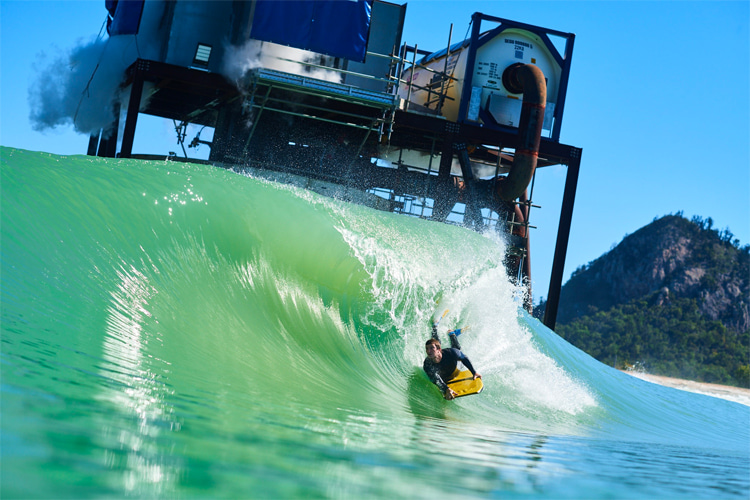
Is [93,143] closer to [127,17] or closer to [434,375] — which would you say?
[127,17]

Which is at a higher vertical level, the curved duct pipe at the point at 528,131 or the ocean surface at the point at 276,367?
the curved duct pipe at the point at 528,131

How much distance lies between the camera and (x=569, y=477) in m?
3.71

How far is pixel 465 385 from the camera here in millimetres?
7953

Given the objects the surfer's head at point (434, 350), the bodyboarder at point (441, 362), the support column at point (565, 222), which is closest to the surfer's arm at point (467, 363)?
the bodyboarder at point (441, 362)

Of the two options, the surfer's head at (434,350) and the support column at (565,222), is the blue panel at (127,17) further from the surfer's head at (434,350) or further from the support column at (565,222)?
the surfer's head at (434,350)

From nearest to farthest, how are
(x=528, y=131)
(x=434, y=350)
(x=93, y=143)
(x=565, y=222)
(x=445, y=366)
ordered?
(x=434, y=350) → (x=445, y=366) → (x=528, y=131) → (x=565, y=222) → (x=93, y=143)

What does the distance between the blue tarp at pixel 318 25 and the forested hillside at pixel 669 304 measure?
4108 cm

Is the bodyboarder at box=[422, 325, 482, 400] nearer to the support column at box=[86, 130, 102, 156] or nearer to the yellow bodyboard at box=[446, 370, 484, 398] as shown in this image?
the yellow bodyboard at box=[446, 370, 484, 398]

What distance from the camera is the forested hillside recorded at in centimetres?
5591

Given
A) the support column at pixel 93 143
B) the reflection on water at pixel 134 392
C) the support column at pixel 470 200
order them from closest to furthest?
the reflection on water at pixel 134 392
the support column at pixel 470 200
the support column at pixel 93 143

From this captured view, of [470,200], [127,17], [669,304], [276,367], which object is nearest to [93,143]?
[127,17]

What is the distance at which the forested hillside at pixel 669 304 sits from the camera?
5591cm

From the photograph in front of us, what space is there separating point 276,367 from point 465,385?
7.93 ft

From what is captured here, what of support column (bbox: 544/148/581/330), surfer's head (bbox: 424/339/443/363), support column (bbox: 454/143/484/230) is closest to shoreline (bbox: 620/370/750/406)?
support column (bbox: 544/148/581/330)
